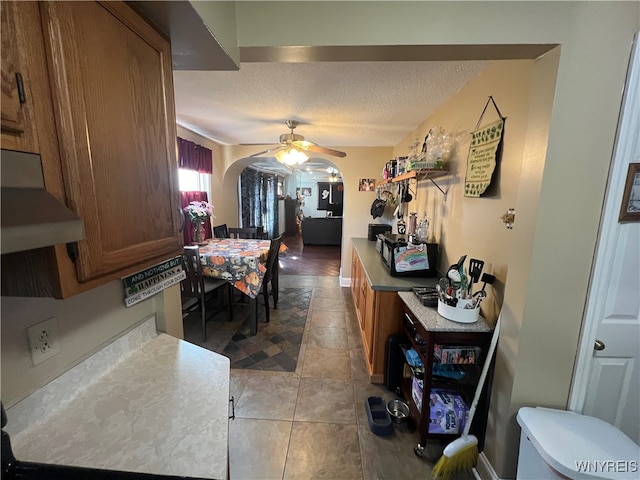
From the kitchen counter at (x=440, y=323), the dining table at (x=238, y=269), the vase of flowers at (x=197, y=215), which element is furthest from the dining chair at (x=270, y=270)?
the kitchen counter at (x=440, y=323)

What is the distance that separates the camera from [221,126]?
10.0 ft

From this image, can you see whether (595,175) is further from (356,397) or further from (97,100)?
(356,397)

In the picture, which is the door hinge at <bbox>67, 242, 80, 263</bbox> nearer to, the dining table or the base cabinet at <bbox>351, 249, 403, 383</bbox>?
the base cabinet at <bbox>351, 249, 403, 383</bbox>

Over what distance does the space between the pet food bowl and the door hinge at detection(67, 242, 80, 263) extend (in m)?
1.95

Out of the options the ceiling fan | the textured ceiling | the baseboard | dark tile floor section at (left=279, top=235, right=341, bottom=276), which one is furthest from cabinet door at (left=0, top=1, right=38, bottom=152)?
dark tile floor section at (left=279, top=235, right=341, bottom=276)

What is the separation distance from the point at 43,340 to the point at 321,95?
210cm

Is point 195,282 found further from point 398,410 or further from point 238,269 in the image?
point 398,410

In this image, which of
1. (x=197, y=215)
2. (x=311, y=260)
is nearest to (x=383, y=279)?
(x=197, y=215)

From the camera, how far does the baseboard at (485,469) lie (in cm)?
132

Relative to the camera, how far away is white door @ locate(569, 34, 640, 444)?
104cm

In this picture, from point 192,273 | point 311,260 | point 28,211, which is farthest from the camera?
point 311,260

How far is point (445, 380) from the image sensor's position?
61.5 inches

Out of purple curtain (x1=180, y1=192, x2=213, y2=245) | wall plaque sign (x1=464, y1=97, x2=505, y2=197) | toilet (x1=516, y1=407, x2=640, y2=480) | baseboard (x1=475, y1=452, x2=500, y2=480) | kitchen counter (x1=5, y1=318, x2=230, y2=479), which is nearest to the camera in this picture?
kitchen counter (x1=5, y1=318, x2=230, y2=479)

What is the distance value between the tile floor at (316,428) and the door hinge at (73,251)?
4.84 feet
